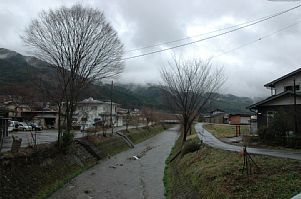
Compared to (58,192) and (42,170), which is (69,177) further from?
(58,192)

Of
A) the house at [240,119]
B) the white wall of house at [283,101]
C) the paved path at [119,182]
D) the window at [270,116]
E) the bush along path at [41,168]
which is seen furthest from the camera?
the house at [240,119]

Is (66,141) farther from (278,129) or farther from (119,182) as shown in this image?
(278,129)

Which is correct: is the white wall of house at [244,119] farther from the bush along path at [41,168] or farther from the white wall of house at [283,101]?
the bush along path at [41,168]

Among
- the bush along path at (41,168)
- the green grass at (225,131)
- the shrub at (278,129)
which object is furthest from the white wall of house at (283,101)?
the bush along path at (41,168)

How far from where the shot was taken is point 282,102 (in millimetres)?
31656

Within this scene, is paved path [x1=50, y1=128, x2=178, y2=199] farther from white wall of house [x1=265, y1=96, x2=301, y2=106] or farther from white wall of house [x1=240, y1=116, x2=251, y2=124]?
white wall of house [x1=240, y1=116, x2=251, y2=124]

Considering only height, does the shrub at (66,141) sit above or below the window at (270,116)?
below

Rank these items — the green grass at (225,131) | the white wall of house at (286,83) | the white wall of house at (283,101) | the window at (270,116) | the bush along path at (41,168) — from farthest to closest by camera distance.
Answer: the green grass at (225,131), the white wall of house at (286,83), the white wall of house at (283,101), the window at (270,116), the bush along path at (41,168)

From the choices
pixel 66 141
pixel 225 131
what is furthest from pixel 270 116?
pixel 66 141

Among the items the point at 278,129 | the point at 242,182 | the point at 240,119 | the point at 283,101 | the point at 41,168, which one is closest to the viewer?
the point at 242,182

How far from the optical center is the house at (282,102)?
29.0 metres

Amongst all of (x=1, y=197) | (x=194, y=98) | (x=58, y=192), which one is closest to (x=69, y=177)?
(x=58, y=192)

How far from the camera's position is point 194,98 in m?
32.3

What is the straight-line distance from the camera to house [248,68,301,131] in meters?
29.0
